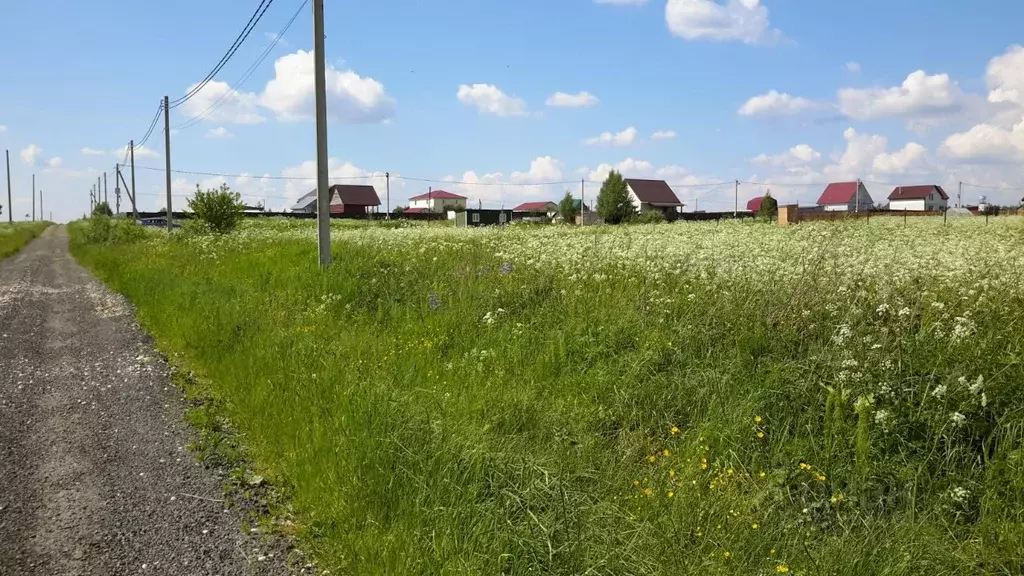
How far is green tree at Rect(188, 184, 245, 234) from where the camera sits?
2794 centimetres

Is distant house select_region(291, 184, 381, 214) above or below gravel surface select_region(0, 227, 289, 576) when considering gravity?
above

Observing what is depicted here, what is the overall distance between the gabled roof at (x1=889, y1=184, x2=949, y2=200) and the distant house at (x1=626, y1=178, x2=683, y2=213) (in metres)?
46.6

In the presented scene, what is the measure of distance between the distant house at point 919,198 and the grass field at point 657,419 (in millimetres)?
119701

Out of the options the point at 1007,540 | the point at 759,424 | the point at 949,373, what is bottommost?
the point at 1007,540

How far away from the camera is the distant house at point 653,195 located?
293ft

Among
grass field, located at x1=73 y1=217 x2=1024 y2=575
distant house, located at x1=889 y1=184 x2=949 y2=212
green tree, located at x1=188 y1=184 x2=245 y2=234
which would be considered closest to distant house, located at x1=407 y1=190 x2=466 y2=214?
distant house, located at x1=889 y1=184 x2=949 y2=212

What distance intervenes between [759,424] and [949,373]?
4.99 feet

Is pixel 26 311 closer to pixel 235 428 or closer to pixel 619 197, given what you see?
pixel 235 428

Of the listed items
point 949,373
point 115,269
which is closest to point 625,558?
point 949,373

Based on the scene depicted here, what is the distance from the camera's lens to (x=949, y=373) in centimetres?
518

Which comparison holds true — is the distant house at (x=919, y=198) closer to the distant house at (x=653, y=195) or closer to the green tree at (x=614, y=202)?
the distant house at (x=653, y=195)

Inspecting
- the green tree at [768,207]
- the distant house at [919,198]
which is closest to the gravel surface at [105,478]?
the green tree at [768,207]

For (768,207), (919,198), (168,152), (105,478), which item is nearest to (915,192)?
(919,198)

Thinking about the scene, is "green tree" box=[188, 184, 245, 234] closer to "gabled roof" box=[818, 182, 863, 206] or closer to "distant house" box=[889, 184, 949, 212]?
"gabled roof" box=[818, 182, 863, 206]
